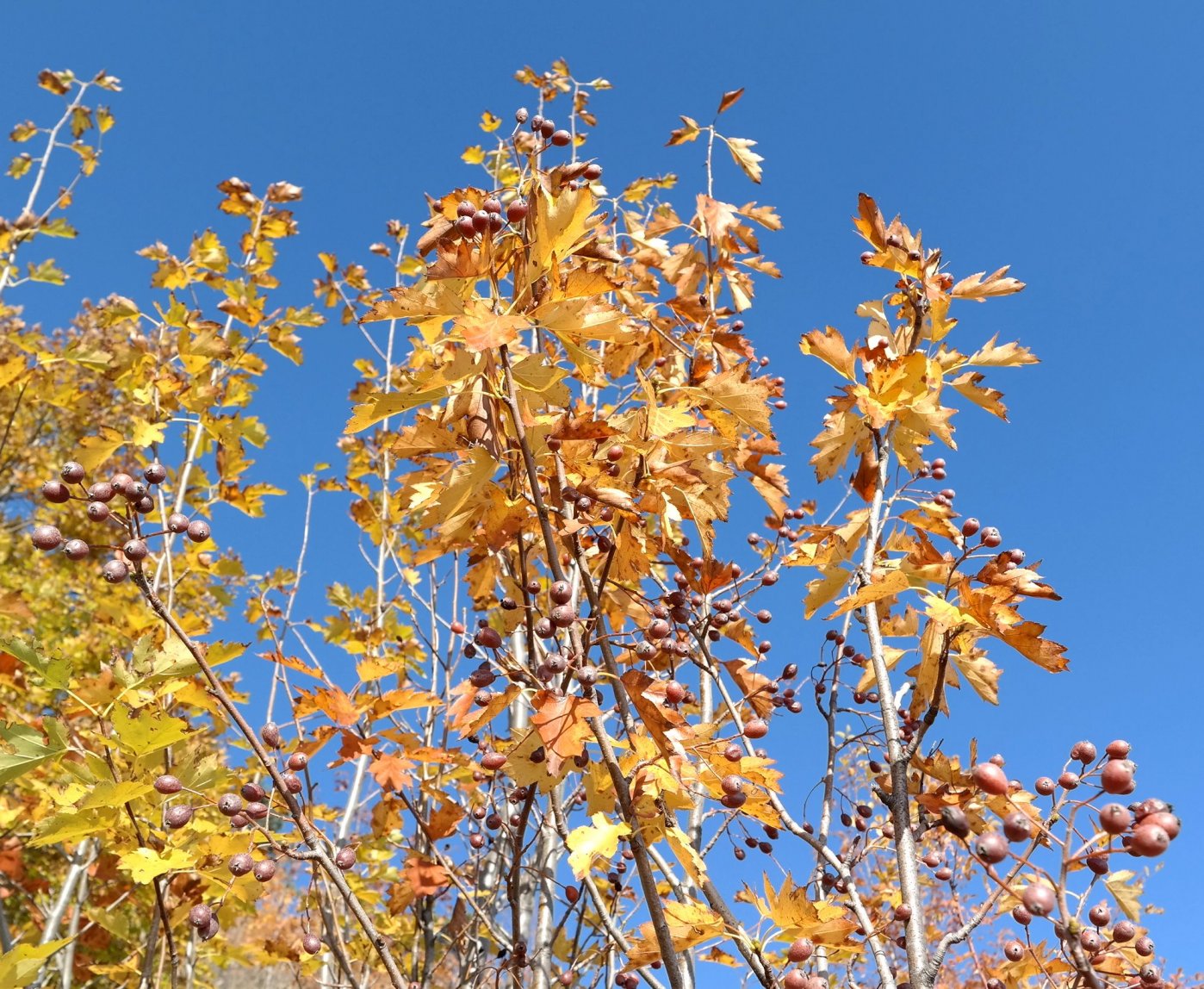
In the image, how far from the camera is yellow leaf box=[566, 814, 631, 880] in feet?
4.69

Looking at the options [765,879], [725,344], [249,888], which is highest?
[725,344]

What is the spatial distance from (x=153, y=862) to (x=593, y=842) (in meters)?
0.88

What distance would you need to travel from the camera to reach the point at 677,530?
2305 millimetres

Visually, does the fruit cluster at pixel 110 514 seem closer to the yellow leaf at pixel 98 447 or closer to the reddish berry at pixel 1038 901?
the yellow leaf at pixel 98 447

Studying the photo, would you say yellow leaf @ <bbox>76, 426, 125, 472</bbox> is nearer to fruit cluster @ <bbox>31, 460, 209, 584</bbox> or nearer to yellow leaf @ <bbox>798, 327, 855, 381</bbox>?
fruit cluster @ <bbox>31, 460, 209, 584</bbox>

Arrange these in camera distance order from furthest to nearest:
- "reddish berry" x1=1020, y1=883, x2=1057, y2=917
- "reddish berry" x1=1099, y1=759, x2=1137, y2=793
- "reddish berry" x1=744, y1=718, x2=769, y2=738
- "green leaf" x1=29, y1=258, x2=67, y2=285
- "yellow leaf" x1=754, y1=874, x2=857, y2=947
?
"green leaf" x1=29, y1=258, x2=67, y2=285
"reddish berry" x1=744, y1=718, x2=769, y2=738
"yellow leaf" x1=754, y1=874, x2=857, y2=947
"reddish berry" x1=1099, y1=759, x2=1137, y2=793
"reddish berry" x1=1020, y1=883, x2=1057, y2=917

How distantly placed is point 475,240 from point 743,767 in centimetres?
129

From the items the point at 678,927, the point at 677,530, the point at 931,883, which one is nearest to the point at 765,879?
the point at 678,927

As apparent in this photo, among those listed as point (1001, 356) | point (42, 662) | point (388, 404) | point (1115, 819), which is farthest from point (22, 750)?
point (1001, 356)

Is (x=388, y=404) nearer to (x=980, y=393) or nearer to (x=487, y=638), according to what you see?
(x=487, y=638)

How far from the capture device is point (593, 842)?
148 centimetres

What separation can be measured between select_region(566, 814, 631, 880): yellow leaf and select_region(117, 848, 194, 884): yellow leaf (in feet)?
2.58

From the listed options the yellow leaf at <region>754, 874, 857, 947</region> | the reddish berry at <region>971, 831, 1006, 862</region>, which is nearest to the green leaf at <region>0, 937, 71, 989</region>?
the yellow leaf at <region>754, 874, 857, 947</region>

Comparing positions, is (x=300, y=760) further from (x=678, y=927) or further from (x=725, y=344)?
(x=725, y=344)
